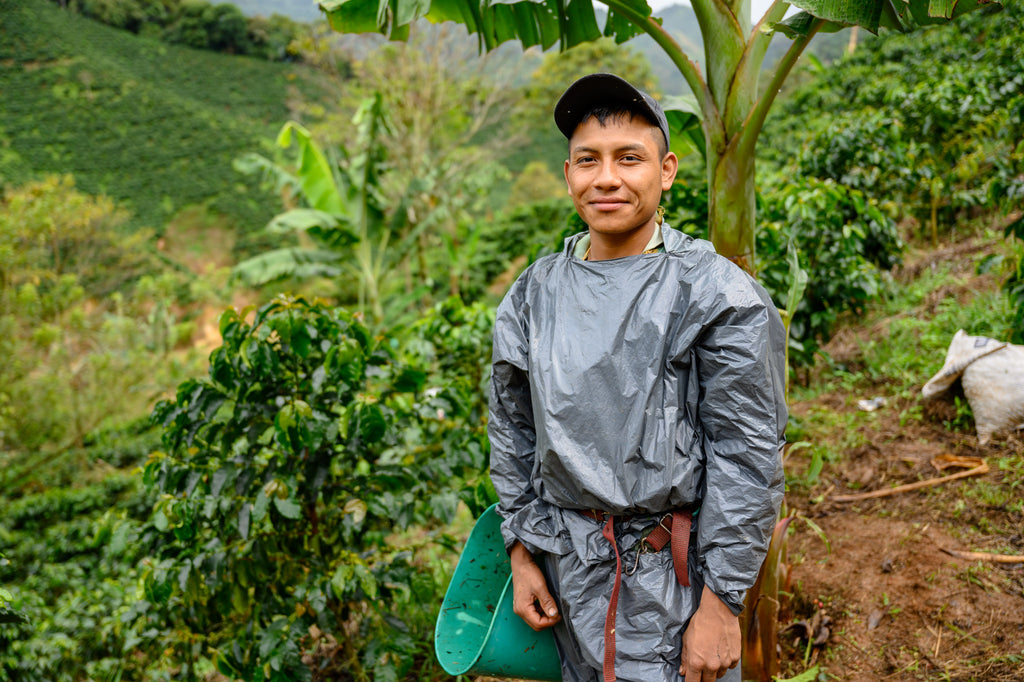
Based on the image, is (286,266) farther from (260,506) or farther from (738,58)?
(738,58)

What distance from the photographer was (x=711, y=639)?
1202mm

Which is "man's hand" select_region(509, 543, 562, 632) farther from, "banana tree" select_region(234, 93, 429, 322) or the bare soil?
"banana tree" select_region(234, 93, 429, 322)

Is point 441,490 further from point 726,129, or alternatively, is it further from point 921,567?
point 921,567

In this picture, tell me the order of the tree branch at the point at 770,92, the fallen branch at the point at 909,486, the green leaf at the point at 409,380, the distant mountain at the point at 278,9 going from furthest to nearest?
the distant mountain at the point at 278,9
the fallen branch at the point at 909,486
the green leaf at the point at 409,380
the tree branch at the point at 770,92

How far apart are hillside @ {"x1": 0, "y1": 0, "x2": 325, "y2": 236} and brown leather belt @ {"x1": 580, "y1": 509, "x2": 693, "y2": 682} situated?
75.2 feet

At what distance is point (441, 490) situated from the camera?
7.13 ft

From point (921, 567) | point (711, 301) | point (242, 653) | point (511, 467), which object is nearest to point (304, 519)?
point (242, 653)

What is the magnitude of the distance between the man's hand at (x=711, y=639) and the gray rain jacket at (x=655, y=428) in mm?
34

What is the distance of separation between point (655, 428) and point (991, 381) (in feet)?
7.04

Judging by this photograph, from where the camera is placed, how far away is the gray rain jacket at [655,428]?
1.20 meters

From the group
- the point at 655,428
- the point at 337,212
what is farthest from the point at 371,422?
the point at 337,212

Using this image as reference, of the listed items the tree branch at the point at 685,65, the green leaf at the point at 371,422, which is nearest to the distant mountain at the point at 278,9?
the tree branch at the point at 685,65

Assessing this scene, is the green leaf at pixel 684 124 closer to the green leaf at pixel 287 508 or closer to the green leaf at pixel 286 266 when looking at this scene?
the green leaf at pixel 287 508

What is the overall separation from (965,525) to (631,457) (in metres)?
1.81
